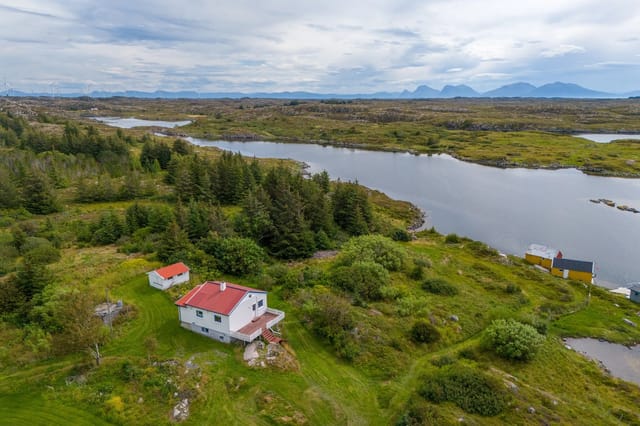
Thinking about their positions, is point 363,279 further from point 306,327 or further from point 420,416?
point 420,416

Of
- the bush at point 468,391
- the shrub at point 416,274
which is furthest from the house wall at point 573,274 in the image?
the bush at point 468,391

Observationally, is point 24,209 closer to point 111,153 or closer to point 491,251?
point 111,153

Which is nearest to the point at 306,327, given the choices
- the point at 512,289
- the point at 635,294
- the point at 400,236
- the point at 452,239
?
the point at 512,289

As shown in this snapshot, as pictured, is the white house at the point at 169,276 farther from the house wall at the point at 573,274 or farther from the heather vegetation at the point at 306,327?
the house wall at the point at 573,274

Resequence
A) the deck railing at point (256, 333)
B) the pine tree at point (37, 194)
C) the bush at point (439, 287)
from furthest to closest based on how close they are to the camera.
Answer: the pine tree at point (37, 194), the bush at point (439, 287), the deck railing at point (256, 333)

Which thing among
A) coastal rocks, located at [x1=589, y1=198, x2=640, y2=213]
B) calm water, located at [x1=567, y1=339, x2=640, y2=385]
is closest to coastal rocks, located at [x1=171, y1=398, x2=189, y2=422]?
calm water, located at [x1=567, y1=339, x2=640, y2=385]

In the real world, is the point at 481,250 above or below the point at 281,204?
below
